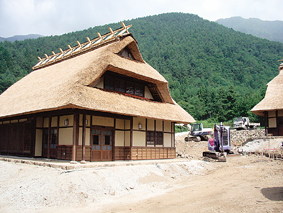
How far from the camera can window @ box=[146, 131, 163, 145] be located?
714 inches

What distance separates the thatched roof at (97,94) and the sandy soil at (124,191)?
3097 mm

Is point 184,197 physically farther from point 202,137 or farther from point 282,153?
point 202,137

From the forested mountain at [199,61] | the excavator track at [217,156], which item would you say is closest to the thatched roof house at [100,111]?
the excavator track at [217,156]

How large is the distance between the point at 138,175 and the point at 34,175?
4.88 metres

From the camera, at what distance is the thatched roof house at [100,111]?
13.7m

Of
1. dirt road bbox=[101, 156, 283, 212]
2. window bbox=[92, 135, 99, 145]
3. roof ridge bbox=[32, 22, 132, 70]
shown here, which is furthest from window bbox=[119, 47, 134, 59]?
dirt road bbox=[101, 156, 283, 212]

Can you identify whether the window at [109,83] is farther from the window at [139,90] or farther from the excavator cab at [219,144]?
the excavator cab at [219,144]

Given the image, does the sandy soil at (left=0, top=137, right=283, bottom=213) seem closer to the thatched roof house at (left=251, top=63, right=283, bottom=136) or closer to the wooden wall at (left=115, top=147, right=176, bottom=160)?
the wooden wall at (left=115, top=147, right=176, bottom=160)

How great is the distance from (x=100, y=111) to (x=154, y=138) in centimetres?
556

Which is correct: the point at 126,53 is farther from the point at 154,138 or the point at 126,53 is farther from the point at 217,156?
the point at 217,156

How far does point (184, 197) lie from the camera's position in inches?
390

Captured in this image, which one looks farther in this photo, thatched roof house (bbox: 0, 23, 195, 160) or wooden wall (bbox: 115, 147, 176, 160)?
wooden wall (bbox: 115, 147, 176, 160)

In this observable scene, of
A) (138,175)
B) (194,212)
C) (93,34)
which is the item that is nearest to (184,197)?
(194,212)

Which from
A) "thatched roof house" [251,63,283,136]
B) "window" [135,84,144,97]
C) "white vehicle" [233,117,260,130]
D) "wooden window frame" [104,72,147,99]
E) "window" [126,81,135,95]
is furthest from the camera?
"white vehicle" [233,117,260,130]
